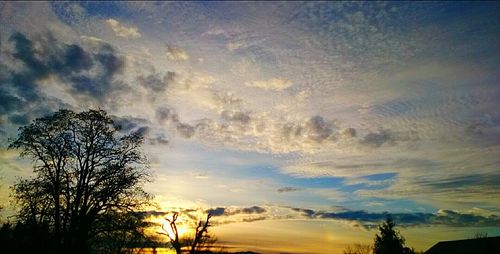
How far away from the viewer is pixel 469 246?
52.7 meters

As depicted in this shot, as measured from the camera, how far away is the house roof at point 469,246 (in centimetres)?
4538

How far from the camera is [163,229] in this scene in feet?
97.7

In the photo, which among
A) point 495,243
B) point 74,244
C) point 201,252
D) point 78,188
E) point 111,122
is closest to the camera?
point 74,244

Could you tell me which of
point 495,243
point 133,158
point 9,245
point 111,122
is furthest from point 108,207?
point 495,243

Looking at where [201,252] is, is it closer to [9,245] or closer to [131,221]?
[131,221]

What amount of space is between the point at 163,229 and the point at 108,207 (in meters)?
4.87

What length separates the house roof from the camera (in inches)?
1786

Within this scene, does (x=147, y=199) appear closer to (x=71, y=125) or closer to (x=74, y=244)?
(x=74, y=244)

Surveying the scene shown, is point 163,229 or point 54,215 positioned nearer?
point 54,215

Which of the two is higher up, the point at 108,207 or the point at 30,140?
the point at 30,140

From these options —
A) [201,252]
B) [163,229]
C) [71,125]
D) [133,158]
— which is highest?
[71,125]

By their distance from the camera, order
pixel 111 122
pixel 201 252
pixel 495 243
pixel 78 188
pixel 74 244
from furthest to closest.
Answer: pixel 495 243, pixel 201 252, pixel 111 122, pixel 78 188, pixel 74 244

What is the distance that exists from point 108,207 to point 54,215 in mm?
3712

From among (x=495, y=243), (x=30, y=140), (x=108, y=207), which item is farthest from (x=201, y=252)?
(x=495, y=243)
